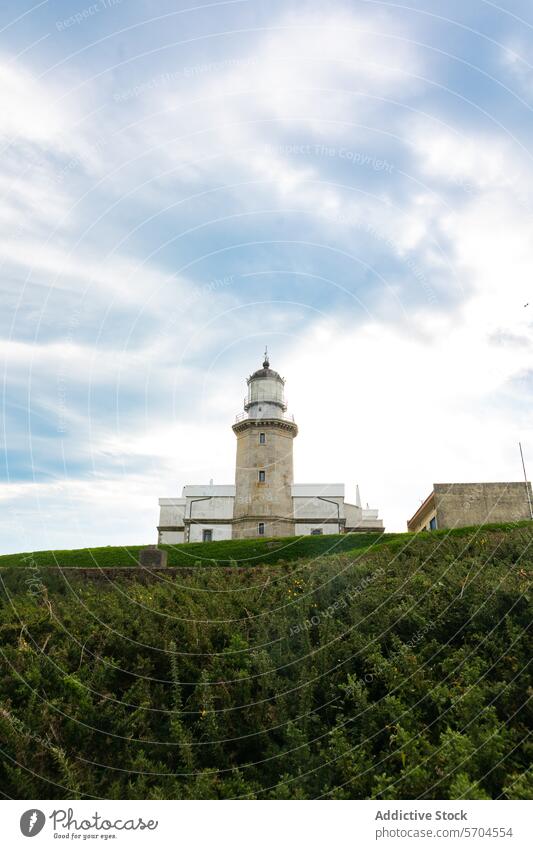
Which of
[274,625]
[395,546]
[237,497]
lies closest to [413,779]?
[274,625]

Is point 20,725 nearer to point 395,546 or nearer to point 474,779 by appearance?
point 474,779

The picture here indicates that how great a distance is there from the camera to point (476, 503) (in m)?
31.9

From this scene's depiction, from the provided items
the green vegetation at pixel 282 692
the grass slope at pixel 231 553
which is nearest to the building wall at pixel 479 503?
the grass slope at pixel 231 553

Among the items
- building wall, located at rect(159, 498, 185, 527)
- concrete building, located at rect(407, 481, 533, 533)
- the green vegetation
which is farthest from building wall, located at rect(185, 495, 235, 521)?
the green vegetation

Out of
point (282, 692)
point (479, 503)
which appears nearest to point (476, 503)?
point (479, 503)

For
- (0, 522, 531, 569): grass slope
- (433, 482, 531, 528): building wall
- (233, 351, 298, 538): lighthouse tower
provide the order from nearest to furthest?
(0, 522, 531, 569): grass slope, (433, 482, 531, 528): building wall, (233, 351, 298, 538): lighthouse tower

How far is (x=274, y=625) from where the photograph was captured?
1070cm

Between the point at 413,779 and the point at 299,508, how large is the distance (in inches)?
1569

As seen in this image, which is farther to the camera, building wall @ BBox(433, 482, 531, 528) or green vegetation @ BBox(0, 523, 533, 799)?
building wall @ BBox(433, 482, 531, 528)

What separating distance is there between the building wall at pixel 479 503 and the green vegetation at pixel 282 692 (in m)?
18.3

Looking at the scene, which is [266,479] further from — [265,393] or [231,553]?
[231,553]

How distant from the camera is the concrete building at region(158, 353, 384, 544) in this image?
143 feet

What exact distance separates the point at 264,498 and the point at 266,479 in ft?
4.86

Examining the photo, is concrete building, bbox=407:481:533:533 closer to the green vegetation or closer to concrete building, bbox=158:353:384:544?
concrete building, bbox=158:353:384:544
